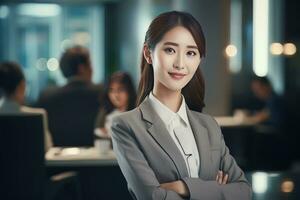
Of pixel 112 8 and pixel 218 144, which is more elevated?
pixel 112 8

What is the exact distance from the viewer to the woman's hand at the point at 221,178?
3.92 ft

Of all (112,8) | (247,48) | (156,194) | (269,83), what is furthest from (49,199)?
(112,8)

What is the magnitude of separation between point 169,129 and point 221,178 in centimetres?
16

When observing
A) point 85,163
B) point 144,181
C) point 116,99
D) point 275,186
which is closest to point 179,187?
point 144,181

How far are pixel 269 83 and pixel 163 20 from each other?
3.82m

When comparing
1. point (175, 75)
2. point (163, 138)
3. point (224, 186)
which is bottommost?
point (224, 186)

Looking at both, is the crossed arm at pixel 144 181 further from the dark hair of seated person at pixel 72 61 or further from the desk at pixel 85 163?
the dark hair of seated person at pixel 72 61

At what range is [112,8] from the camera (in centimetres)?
749

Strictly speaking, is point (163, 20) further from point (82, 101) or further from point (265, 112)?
point (265, 112)

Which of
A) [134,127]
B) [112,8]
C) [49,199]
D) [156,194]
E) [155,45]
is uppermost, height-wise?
[112,8]

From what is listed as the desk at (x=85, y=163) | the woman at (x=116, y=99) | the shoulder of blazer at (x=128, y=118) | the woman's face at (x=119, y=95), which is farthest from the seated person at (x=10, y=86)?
the shoulder of blazer at (x=128, y=118)

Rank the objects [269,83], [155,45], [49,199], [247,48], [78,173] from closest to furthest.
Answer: [155,45] < [49,199] < [78,173] < [269,83] < [247,48]

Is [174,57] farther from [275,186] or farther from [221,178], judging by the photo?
[275,186]

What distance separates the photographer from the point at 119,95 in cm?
248
